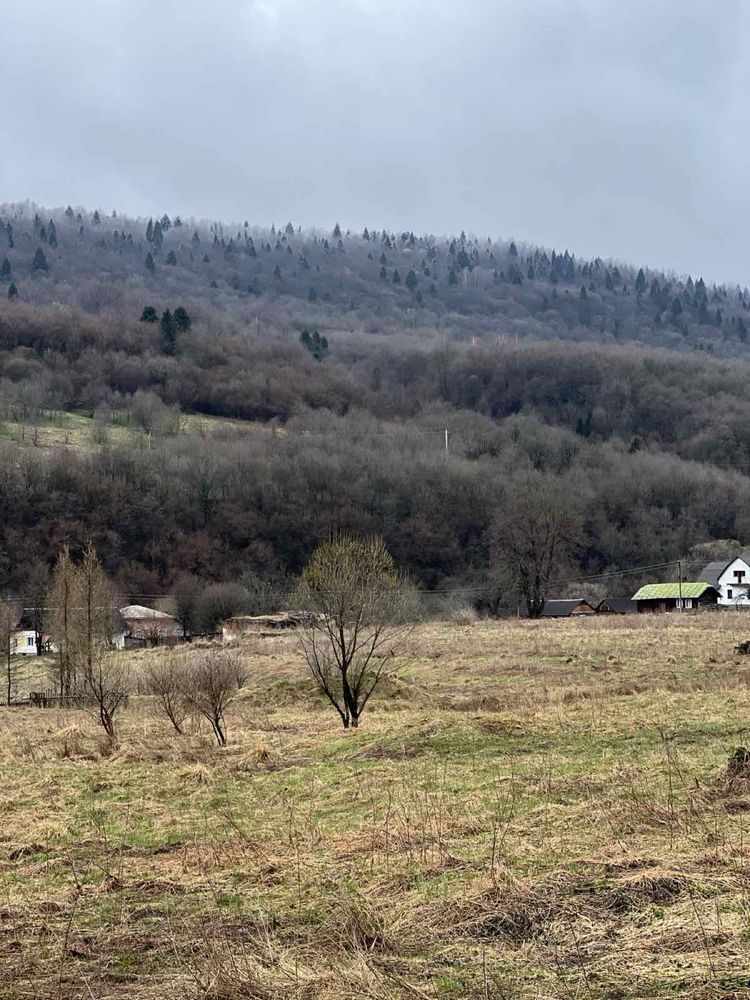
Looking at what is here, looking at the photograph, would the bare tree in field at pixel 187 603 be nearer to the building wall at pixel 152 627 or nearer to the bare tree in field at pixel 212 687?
the building wall at pixel 152 627

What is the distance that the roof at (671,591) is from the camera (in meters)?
77.6

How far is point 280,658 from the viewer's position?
38125mm

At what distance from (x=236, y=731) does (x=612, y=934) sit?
14.8 m

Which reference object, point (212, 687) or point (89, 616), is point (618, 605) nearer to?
point (89, 616)

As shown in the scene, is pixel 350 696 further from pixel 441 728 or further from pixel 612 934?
pixel 612 934

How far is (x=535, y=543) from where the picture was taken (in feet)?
237

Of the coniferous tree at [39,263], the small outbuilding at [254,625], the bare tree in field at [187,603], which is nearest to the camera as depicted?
the small outbuilding at [254,625]

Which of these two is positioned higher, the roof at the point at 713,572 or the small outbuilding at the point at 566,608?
the roof at the point at 713,572

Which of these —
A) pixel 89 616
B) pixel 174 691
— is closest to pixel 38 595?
pixel 89 616

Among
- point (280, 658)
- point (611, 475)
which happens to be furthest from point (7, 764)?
point (611, 475)

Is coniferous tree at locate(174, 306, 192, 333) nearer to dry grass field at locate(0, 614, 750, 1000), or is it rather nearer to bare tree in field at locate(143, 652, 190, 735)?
bare tree in field at locate(143, 652, 190, 735)

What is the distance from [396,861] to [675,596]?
7343cm

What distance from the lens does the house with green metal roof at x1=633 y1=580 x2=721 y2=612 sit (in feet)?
254

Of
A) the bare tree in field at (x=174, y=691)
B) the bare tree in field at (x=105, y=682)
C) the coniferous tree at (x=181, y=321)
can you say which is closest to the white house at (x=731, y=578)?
the bare tree in field at (x=105, y=682)
